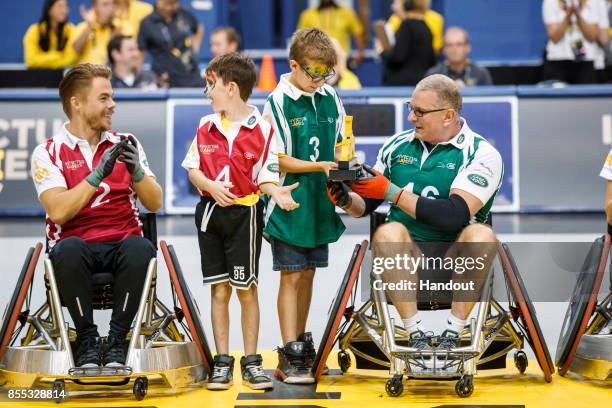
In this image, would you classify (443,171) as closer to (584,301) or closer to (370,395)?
(584,301)

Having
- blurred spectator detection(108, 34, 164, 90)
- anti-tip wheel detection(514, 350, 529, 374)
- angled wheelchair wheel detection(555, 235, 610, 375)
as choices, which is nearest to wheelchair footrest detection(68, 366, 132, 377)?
anti-tip wheel detection(514, 350, 529, 374)

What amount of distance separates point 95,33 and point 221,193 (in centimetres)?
844

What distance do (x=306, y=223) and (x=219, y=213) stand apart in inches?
17.8

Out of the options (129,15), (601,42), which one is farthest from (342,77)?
(129,15)

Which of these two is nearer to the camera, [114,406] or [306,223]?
[114,406]

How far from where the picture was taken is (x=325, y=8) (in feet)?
48.4

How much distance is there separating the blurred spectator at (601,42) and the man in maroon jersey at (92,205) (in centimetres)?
806

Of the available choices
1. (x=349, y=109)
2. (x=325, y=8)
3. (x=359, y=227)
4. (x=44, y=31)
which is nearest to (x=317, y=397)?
(x=359, y=227)

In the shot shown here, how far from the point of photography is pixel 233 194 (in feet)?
19.0

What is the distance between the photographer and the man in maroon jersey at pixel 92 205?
18.2 feet

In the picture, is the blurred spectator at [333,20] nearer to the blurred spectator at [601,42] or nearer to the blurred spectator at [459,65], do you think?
the blurred spectator at [459,65]

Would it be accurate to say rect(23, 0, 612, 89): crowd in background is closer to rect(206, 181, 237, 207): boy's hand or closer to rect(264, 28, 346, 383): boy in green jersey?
rect(264, 28, 346, 383): boy in green jersey

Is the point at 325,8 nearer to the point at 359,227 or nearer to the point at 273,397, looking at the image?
the point at 359,227

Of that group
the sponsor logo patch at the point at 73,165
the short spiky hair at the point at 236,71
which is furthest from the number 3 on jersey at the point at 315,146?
the sponsor logo patch at the point at 73,165
